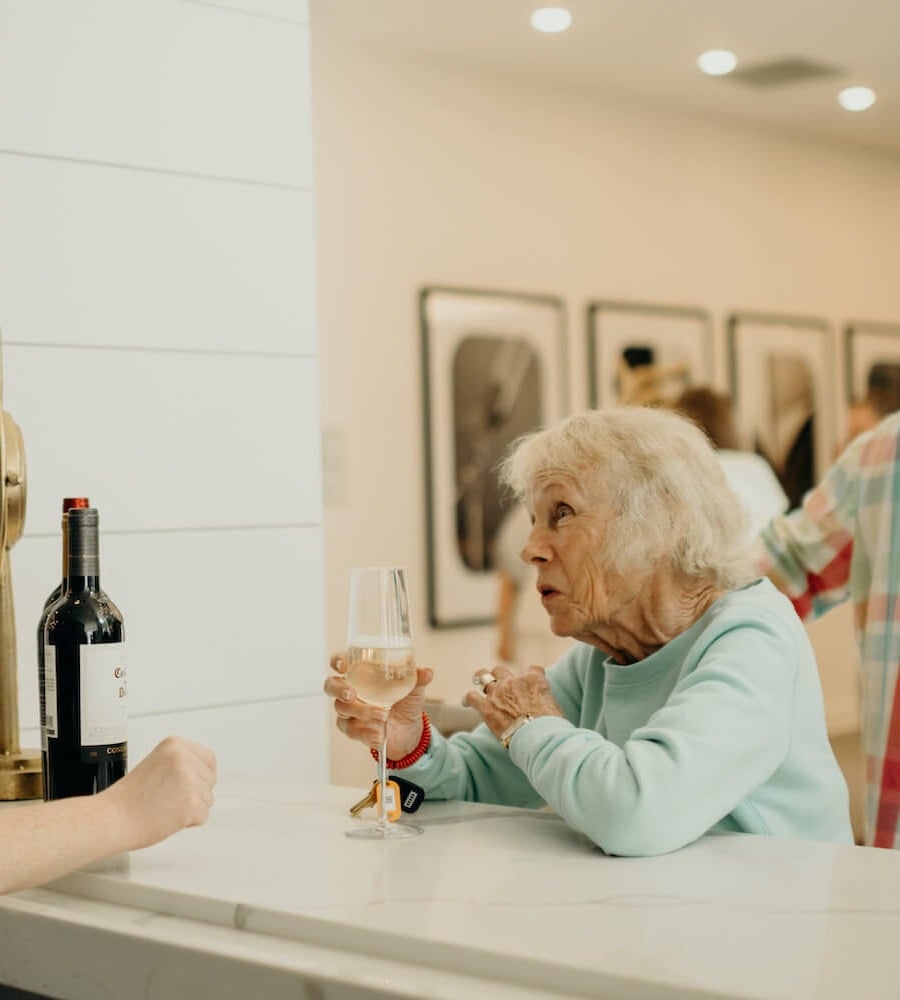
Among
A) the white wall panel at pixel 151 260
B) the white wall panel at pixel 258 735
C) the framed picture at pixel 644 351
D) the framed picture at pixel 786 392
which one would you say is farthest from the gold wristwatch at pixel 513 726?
the framed picture at pixel 786 392

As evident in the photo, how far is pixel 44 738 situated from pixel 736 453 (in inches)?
119

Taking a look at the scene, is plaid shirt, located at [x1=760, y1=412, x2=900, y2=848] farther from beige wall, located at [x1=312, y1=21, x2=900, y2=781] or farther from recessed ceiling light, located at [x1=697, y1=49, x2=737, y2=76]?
recessed ceiling light, located at [x1=697, y1=49, x2=737, y2=76]

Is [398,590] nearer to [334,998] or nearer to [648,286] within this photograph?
[334,998]

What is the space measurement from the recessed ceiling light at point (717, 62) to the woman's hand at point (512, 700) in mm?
3736

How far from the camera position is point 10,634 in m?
1.68

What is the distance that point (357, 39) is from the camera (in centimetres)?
450

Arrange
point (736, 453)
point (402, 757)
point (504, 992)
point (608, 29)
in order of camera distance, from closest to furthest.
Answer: point (504, 992) < point (402, 757) < point (736, 453) < point (608, 29)

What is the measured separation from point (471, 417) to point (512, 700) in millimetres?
3322

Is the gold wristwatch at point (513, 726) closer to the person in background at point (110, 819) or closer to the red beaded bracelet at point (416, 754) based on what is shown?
the red beaded bracelet at point (416, 754)

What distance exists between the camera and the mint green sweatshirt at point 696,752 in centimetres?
128

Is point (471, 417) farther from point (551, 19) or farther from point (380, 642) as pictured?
point (380, 642)

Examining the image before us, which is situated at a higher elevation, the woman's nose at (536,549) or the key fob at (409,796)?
the woman's nose at (536,549)

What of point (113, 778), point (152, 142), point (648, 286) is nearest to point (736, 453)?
point (648, 286)

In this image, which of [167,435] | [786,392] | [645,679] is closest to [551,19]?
[786,392]
